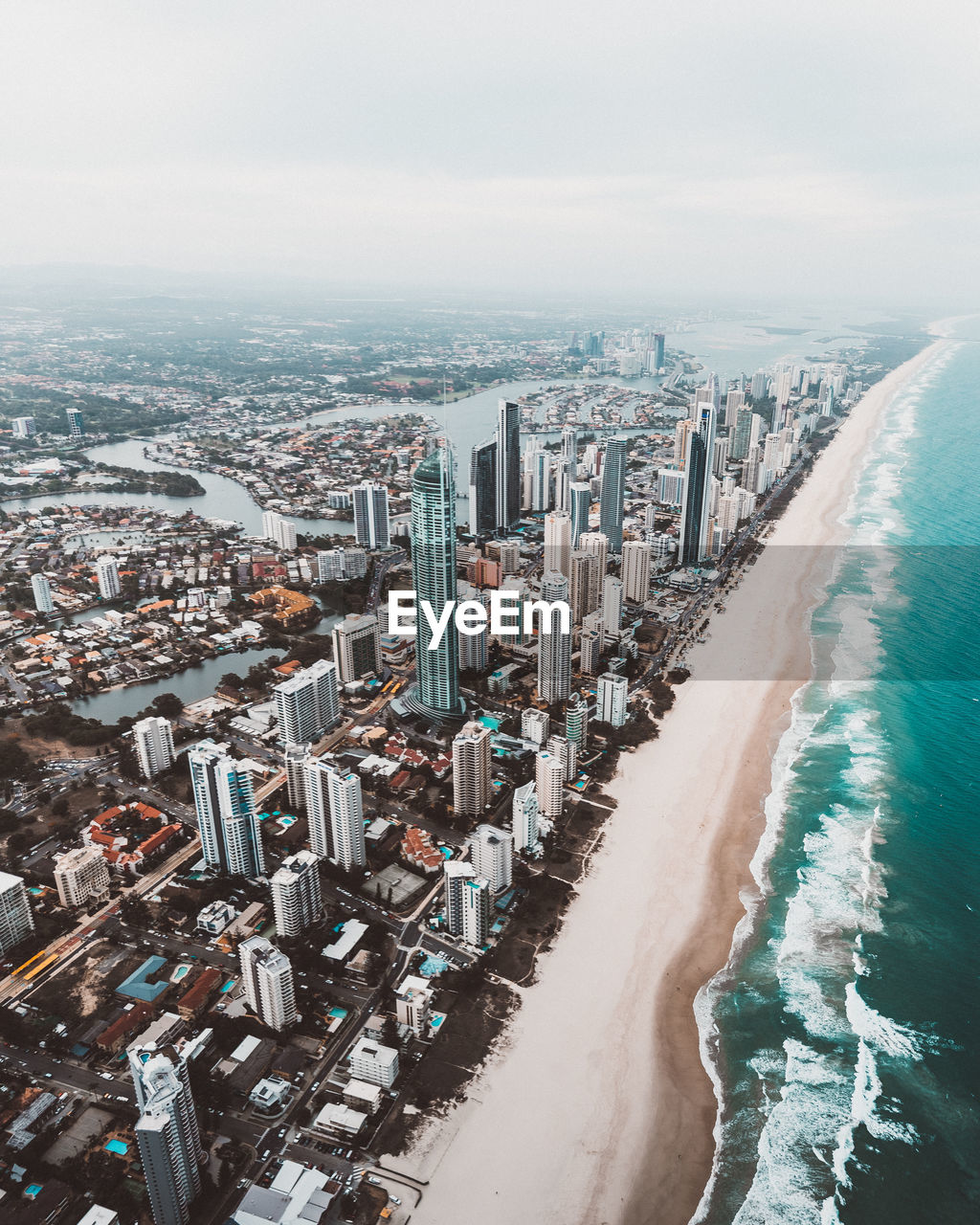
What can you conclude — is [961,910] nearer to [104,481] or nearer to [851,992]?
[851,992]

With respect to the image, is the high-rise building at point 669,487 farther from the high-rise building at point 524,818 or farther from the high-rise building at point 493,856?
the high-rise building at point 493,856

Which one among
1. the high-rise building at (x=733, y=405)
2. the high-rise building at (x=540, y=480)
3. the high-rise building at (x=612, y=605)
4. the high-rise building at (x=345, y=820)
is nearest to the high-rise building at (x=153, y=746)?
the high-rise building at (x=345, y=820)

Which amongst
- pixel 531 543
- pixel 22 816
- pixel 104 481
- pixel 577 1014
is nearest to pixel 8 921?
pixel 22 816

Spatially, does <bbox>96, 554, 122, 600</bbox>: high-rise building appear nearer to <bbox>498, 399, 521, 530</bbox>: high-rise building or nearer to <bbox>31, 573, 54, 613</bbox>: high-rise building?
<bbox>31, 573, 54, 613</bbox>: high-rise building

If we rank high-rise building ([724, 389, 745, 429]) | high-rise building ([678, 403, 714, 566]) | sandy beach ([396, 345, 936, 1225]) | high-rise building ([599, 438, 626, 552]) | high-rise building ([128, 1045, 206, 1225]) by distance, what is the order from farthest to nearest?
high-rise building ([724, 389, 745, 429]) < high-rise building ([599, 438, 626, 552]) < high-rise building ([678, 403, 714, 566]) < sandy beach ([396, 345, 936, 1225]) < high-rise building ([128, 1045, 206, 1225])

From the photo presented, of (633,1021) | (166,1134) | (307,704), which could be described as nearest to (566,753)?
(633,1021)

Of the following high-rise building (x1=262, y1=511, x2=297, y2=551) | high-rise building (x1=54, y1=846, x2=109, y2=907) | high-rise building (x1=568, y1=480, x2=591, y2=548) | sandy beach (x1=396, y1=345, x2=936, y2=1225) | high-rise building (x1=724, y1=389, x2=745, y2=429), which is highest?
high-rise building (x1=724, y1=389, x2=745, y2=429)

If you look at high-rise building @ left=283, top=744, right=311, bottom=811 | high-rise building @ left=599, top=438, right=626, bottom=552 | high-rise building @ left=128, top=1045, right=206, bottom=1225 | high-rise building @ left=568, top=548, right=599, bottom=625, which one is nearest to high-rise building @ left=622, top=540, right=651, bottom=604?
high-rise building @ left=568, top=548, right=599, bottom=625
